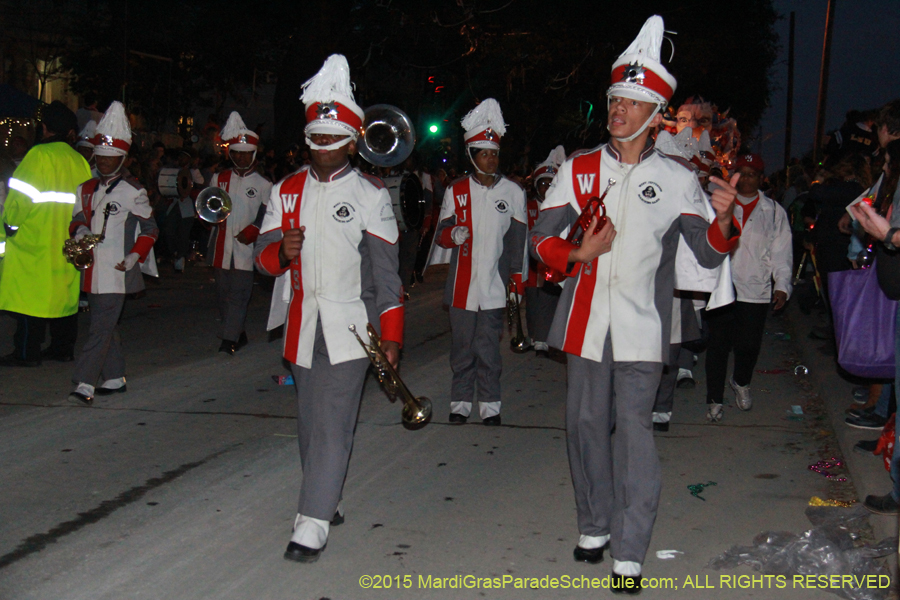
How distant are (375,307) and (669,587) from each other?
196 centimetres

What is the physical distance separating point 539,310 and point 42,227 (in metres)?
5.12

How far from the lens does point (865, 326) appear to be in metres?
5.61

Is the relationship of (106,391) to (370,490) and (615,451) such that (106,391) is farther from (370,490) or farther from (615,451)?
(615,451)

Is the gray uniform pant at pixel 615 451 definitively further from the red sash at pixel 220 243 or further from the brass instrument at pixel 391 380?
the red sash at pixel 220 243

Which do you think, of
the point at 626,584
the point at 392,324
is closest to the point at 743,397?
the point at 626,584

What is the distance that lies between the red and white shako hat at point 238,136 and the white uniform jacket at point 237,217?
10.5 inches

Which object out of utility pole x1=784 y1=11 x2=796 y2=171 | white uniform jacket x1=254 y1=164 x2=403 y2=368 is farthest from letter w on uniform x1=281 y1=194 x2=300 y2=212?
utility pole x1=784 y1=11 x2=796 y2=171

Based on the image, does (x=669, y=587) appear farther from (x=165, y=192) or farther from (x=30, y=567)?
(x=165, y=192)

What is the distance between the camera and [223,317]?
33.7 ft

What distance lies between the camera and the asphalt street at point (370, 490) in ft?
14.6

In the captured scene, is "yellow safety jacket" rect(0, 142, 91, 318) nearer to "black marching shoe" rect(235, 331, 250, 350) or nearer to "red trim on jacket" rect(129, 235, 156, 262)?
"red trim on jacket" rect(129, 235, 156, 262)

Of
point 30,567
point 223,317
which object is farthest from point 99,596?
point 223,317

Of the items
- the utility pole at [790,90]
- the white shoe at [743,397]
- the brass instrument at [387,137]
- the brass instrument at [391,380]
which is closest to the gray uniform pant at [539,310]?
the brass instrument at [387,137]

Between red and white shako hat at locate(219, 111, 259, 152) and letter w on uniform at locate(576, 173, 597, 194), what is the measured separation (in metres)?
6.43
